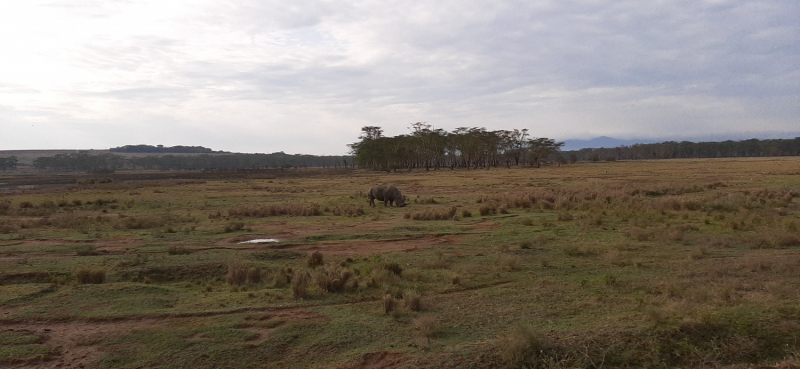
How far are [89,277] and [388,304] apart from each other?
6.61 meters

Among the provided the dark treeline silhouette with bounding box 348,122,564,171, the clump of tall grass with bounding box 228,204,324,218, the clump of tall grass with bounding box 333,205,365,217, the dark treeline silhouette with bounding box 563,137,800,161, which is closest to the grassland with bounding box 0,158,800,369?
the clump of tall grass with bounding box 333,205,365,217

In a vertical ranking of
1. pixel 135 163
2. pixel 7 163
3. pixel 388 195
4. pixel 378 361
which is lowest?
pixel 378 361

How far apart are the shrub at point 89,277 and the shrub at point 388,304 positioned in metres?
6.31

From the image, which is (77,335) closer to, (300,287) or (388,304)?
(300,287)

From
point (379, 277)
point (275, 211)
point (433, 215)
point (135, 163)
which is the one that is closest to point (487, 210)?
point (433, 215)

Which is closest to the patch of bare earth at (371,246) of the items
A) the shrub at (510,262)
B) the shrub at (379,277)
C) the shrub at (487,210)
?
the shrub at (379,277)

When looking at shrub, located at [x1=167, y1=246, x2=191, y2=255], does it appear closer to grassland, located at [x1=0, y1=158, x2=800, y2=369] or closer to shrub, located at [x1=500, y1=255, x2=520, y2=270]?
grassland, located at [x1=0, y1=158, x2=800, y2=369]

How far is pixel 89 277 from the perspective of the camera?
10.0 meters

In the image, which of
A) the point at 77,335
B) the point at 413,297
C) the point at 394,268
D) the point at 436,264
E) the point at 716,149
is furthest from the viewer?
the point at 716,149

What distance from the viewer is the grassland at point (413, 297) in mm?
6379

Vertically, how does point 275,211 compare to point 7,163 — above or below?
below

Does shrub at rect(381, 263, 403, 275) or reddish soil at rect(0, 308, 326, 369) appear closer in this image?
reddish soil at rect(0, 308, 326, 369)

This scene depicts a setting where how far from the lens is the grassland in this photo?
6379 mm

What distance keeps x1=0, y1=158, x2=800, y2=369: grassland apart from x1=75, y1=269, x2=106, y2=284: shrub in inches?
1.3
